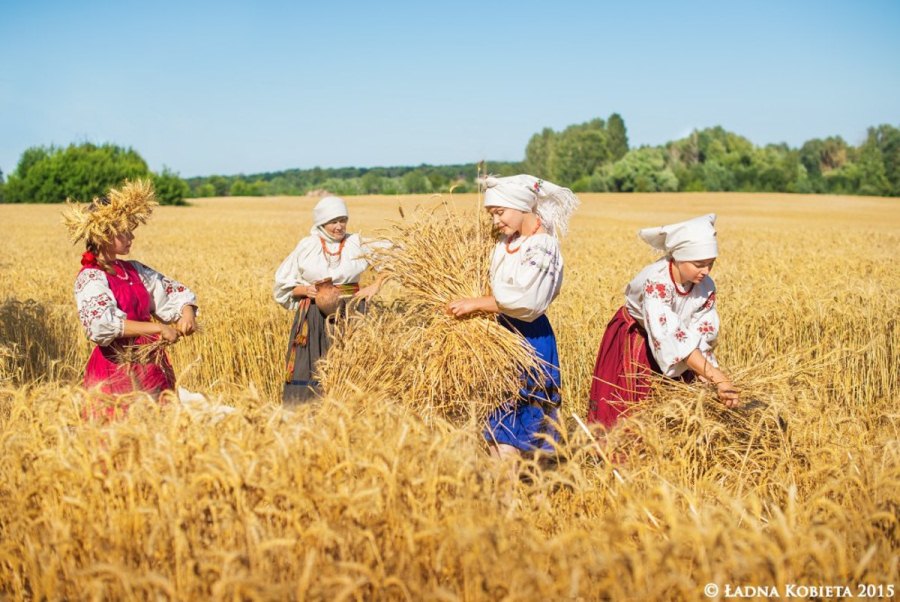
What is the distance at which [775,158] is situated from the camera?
59.5m

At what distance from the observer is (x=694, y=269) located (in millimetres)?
3352

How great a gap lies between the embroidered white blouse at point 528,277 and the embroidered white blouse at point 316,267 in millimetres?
1417

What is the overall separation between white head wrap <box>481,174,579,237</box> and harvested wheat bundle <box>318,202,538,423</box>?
269 millimetres

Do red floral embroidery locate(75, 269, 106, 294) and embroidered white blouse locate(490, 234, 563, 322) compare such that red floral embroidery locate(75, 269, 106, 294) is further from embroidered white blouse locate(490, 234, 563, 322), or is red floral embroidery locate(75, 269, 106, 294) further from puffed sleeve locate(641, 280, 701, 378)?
puffed sleeve locate(641, 280, 701, 378)

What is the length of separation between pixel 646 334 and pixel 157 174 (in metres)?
45.0

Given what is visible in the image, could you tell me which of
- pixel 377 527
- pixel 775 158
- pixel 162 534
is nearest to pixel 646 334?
pixel 377 527

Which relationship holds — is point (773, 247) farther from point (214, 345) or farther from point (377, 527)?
point (377, 527)

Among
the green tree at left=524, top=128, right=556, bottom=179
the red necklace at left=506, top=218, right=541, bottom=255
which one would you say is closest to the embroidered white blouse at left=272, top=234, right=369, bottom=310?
the red necklace at left=506, top=218, right=541, bottom=255

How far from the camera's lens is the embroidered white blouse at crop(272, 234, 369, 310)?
471cm

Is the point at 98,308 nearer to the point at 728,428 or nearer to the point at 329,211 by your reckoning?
the point at 329,211

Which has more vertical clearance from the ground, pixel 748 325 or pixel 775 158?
pixel 775 158

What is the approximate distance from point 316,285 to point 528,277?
5.75 ft

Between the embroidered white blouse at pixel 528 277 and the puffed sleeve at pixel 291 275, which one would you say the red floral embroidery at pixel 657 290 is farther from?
the puffed sleeve at pixel 291 275

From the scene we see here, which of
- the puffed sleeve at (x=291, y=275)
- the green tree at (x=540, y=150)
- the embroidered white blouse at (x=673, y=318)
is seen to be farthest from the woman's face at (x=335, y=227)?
the green tree at (x=540, y=150)
